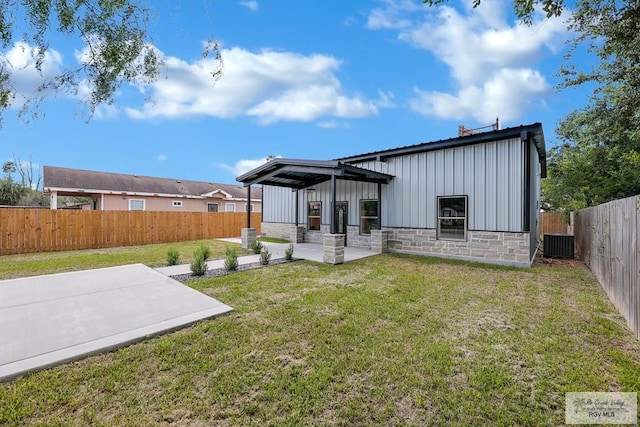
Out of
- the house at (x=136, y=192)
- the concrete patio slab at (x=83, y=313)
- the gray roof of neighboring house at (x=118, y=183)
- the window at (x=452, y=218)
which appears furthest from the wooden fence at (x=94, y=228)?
the window at (x=452, y=218)

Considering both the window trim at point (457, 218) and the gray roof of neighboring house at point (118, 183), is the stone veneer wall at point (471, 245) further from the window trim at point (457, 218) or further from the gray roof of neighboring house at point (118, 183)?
the gray roof of neighboring house at point (118, 183)

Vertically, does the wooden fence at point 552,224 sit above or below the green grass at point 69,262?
above

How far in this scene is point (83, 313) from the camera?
4.17m

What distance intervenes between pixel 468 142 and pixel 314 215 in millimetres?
7357

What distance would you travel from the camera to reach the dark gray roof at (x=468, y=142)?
797 centimetres

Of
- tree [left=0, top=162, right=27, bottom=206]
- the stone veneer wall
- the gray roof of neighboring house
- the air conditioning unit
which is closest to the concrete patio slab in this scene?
the stone veneer wall

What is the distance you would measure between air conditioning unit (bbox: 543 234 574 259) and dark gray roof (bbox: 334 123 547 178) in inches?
129

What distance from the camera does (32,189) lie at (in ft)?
91.5

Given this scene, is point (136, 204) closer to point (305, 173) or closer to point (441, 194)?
point (305, 173)

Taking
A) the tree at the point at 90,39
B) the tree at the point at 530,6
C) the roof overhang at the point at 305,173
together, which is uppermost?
the tree at the point at 530,6

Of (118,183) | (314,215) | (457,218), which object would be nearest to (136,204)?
(118,183)

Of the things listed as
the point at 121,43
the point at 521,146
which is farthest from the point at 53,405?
the point at 521,146

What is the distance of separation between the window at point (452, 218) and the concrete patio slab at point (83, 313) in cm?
784

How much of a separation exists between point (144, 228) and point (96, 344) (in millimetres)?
11381
